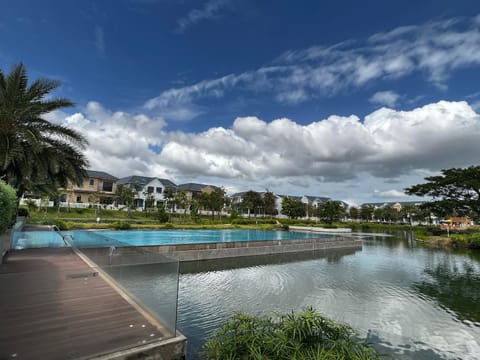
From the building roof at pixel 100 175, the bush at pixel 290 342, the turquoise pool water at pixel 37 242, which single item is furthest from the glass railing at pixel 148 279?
the building roof at pixel 100 175

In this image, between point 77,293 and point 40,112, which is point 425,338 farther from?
point 40,112

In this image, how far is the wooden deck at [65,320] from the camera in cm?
358

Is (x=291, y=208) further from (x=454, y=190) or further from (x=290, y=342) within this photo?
(x=290, y=342)

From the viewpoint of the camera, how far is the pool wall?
13406mm

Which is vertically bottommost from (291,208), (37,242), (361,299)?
(361,299)

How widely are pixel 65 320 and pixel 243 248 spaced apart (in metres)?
12.0

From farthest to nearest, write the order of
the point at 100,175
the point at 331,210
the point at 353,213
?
the point at 353,213 → the point at 331,210 → the point at 100,175

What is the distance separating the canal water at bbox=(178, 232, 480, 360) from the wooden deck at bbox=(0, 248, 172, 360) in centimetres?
140

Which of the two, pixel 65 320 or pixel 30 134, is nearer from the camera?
pixel 65 320

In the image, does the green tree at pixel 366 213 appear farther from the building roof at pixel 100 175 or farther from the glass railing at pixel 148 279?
the glass railing at pixel 148 279

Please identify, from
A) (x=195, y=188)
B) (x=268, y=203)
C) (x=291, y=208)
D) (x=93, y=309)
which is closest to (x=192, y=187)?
(x=195, y=188)

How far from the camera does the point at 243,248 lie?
15938 mm

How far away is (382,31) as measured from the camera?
11086mm

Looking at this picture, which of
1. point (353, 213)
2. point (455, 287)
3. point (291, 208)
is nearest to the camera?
point (455, 287)
